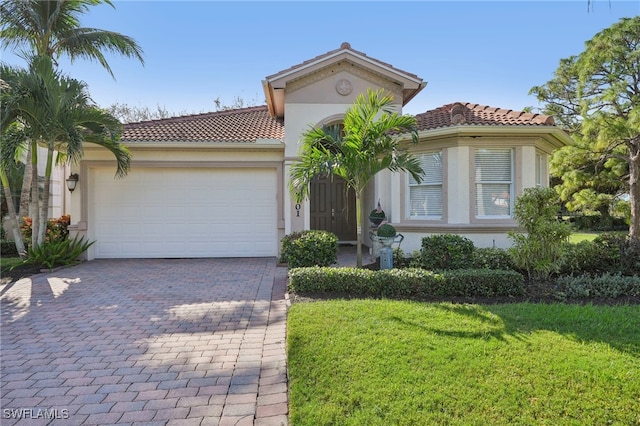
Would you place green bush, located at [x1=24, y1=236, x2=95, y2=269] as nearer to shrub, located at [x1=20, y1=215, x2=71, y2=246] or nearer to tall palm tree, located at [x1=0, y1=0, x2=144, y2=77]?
shrub, located at [x1=20, y1=215, x2=71, y2=246]

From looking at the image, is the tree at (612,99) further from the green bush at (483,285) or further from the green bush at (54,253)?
the green bush at (54,253)

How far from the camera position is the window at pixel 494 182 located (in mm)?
9406

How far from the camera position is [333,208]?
46.1ft

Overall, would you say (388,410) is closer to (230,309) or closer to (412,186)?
(230,309)

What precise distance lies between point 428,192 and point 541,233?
3.45m

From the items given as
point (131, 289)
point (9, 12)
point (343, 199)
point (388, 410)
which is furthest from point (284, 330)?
point (9, 12)

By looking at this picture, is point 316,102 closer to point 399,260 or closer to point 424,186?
point 424,186

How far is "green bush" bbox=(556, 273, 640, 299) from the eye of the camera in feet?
20.5

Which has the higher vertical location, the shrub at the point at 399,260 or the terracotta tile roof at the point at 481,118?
the terracotta tile roof at the point at 481,118

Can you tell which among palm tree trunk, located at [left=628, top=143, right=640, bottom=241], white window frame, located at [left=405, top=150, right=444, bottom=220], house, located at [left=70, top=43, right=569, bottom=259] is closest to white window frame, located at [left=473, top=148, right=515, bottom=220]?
white window frame, located at [left=405, top=150, right=444, bottom=220]

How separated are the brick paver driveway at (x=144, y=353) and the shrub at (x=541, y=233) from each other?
16.4ft

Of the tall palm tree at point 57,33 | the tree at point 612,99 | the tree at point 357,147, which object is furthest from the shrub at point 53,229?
the tree at point 612,99

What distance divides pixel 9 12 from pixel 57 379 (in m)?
11.8

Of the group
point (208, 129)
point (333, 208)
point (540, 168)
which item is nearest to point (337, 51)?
point (208, 129)
